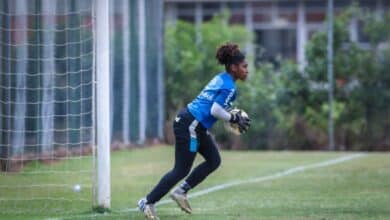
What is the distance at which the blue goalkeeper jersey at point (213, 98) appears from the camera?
36.4ft

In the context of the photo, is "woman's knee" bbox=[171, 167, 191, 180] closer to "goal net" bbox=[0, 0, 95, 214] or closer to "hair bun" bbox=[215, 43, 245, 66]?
"hair bun" bbox=[215, 43, 245, 66]

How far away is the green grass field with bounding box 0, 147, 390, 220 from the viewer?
11.9 meters

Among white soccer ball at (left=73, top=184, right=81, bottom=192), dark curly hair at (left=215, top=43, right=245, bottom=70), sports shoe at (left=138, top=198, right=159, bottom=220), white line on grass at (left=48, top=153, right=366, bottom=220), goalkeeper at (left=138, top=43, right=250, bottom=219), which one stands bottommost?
white line on grass at (left=48, top=153, right=366, bottom=220)

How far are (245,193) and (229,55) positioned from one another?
3.62m

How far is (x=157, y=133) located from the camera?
1017 inches

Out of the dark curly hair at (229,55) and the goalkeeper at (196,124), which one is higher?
the dark curly hair at (229,55)

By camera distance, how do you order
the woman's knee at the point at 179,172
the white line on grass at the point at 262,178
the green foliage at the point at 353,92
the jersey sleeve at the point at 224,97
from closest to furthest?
the jersey sleeve at the point at 224,97
the woman's knee at the point at 179,172
the white line on grass at the point at 262,178
the green foliage at the point at 353,92

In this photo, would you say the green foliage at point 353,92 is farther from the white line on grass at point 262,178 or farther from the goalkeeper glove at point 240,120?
the goalkeeper glove at point 240,120

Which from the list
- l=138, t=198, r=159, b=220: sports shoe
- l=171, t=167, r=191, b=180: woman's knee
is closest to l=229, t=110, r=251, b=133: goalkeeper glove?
l=171, t=167, r=191, b=180: woman's knee

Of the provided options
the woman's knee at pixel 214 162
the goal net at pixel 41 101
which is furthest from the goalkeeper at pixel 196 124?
the goal net at pixel 41 101

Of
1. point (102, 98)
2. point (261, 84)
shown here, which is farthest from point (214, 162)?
point (261, 84)

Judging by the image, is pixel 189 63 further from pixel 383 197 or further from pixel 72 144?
pixel 383 197

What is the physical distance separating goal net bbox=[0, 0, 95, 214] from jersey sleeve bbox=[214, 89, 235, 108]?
3308 mm

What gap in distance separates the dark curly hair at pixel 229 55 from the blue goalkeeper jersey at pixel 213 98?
21cm
